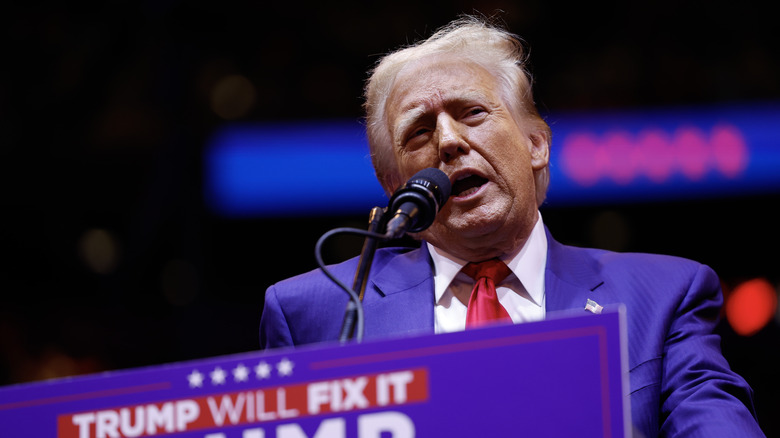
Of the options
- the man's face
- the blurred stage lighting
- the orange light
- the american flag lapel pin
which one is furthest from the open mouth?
the orange light

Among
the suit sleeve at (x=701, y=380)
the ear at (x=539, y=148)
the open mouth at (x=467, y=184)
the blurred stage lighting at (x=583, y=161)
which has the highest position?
the blurred stage lighting at (x=583, y=161)

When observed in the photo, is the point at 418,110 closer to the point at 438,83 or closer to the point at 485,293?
the point at 438,83

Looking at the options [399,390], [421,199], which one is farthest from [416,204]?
[399,390]

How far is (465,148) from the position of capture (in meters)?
1.83

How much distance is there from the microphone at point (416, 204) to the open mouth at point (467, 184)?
45cm

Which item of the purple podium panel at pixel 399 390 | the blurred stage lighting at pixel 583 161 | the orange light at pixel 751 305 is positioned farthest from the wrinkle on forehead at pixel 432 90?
the orange light at pixel 751 305

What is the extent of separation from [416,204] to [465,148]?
523 mm

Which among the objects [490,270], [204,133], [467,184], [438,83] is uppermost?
[204,133]

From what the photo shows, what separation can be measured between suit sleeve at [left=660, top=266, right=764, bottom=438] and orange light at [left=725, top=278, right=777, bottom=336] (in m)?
3.57

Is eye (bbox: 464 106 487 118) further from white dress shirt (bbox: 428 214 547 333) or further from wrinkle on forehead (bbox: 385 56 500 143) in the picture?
white dress shirt (bbox: 428 214 547 333)

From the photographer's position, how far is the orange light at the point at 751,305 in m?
5.06

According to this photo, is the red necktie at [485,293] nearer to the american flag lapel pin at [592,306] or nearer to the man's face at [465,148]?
the man's face at [465,148]

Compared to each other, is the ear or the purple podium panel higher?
the ear

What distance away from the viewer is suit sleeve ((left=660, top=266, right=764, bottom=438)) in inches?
56.1
